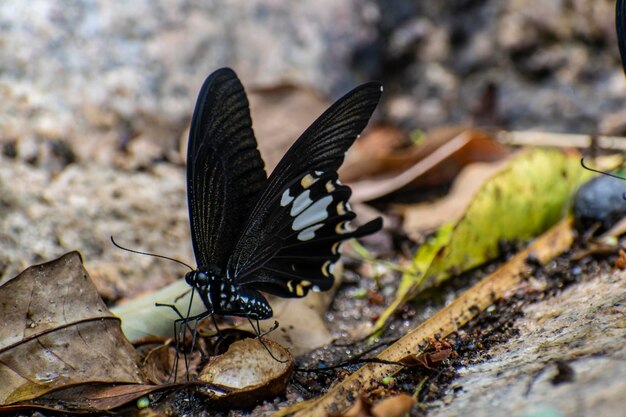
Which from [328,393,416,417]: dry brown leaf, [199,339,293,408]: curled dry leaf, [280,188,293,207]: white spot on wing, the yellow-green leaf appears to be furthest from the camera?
the yellow-green leaf

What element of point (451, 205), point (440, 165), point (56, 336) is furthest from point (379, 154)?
point (56, 336)

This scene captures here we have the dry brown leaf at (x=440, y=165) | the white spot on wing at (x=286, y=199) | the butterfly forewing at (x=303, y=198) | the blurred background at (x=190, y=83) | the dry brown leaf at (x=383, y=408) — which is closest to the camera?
the dry brown leaf at (x=383, y=408)

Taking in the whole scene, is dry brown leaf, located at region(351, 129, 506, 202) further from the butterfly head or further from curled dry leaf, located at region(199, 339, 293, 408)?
curled dry leaf, located at region(199, 339, 293, 408)

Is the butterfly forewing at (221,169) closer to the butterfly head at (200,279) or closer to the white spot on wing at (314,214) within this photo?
the butterfly head at (200,279)

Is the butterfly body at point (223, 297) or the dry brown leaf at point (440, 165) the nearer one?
the butterfly body at point (223, 297)

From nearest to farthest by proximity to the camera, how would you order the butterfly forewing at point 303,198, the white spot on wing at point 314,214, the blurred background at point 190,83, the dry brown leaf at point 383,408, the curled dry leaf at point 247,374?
the dry brown leaf at point 383,408, the curled dry leaf at point 247,374, the butterfly forewing at point 303,198, the white spot on wing at point 314,214, the blurred background at point 190,83

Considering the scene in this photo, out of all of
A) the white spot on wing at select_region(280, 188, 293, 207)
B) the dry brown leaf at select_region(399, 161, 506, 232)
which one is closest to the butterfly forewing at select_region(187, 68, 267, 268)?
the white spot on wing at select_region(280, 188, 293, 207)

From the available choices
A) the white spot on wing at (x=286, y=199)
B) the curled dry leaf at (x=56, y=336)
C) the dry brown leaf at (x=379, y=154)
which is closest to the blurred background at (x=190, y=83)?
the dry brown leaf at (x=379, y=154)

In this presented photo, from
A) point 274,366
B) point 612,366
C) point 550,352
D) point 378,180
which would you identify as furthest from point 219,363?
point 378,180
